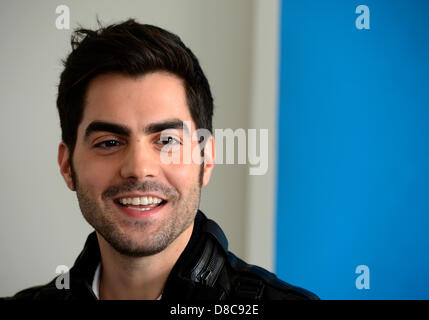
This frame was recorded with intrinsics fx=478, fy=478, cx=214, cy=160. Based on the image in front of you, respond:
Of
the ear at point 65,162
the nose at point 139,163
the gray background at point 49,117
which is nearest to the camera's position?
the nose at point 139,163

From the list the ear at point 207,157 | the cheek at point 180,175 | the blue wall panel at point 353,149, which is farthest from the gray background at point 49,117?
the cheek at point 180,175

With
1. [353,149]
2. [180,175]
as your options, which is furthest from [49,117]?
[353,149]

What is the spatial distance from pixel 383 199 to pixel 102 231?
0.69 meters

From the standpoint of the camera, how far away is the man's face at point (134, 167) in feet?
3.14

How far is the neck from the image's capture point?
39.7 inches

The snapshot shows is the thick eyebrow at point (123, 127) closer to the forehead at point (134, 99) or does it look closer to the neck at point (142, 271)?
the forehead at point (134, 99)

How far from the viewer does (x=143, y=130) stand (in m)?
0.96

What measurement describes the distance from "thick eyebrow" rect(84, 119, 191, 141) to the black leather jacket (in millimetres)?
230

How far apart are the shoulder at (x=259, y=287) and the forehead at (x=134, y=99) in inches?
13.9

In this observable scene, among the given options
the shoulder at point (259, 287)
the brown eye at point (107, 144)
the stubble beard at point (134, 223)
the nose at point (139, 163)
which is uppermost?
the brown eye at point (107, 144)

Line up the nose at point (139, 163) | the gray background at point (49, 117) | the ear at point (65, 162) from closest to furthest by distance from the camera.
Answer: the nose at point (139, 163) < the ear at point (65, 162) < the gray background at point (49, 117)

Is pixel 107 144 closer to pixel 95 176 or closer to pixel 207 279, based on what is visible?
pixel 95 176

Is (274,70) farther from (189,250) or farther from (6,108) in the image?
(6,108)

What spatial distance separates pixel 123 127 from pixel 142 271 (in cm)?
31
